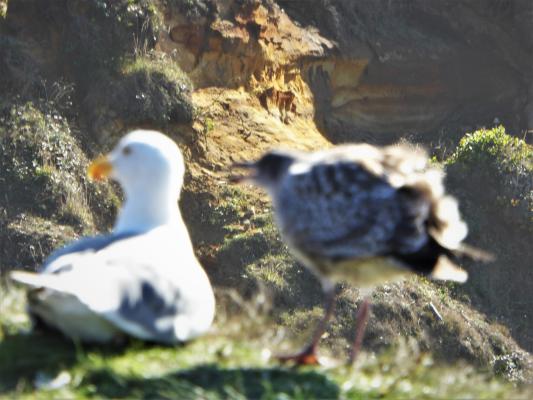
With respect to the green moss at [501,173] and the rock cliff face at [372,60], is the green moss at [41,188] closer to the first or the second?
the rock cliff face at [372,60]

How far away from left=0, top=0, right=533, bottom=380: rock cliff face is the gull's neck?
879 centimetres

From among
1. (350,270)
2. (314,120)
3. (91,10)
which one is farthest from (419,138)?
(350,270)

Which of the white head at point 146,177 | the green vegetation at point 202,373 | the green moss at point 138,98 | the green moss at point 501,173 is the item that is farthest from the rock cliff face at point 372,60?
the green vegetation at point 202,373

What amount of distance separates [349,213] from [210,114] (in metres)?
13.3

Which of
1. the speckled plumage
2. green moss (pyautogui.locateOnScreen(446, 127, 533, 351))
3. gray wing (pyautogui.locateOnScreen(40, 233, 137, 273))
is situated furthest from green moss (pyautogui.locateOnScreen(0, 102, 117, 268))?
the speckled plumage

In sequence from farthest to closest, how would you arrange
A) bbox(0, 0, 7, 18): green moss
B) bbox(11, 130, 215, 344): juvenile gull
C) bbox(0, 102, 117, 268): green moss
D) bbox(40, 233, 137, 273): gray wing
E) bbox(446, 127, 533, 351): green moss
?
bbox(446, 127, 533, 351): green moss, bbox(0, 0, 7, 18): green moss, bbox(0, 102, 117, 268): green moss, bbox(40, 233, 137, 273): gray wing, bbox(11, 130, 215, 344): juvenile gull

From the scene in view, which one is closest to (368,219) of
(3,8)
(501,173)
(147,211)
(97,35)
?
(147,211)

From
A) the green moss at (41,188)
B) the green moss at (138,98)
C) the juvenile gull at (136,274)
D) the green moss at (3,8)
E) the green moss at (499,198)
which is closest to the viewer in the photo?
the juvenile gull at (136,274)

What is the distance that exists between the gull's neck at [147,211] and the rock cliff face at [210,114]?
8794 mm

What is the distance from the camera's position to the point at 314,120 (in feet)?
72.0

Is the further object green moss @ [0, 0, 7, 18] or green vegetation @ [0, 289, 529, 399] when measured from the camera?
green moss @ [0, 0, 7, 18]

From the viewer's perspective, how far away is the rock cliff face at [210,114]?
17266mm

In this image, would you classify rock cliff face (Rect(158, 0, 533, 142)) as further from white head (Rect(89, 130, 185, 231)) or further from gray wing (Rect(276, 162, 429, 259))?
A: gray wing (Rect(276, 162, 429, 259))

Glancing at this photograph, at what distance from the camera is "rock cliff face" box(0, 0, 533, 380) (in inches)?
680
